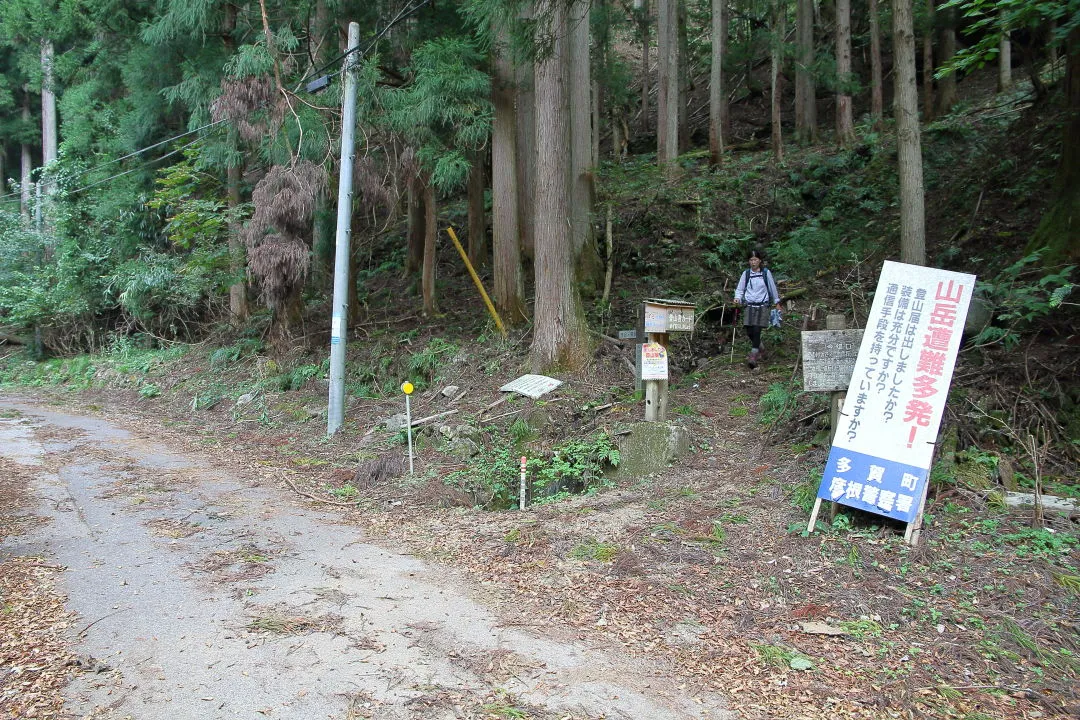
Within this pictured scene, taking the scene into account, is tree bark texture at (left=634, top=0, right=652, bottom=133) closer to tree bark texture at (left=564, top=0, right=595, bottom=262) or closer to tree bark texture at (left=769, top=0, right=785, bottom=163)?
tree bark texture at (left=769, top=0, right=785, bottom=163)

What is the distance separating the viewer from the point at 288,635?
4.53m

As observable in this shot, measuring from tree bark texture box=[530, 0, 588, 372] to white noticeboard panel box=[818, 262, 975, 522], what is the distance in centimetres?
493

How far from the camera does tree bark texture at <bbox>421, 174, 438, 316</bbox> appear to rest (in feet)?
46.1

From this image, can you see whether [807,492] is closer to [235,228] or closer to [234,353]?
[235,228]

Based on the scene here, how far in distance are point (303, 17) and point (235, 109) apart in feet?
9.03

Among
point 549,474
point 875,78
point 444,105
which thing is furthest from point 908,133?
point 875,78

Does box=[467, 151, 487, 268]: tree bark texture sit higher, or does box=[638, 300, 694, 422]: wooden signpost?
box=[467, 151, 487, 268]: tree bark texture

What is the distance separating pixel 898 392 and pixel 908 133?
541 centimetres

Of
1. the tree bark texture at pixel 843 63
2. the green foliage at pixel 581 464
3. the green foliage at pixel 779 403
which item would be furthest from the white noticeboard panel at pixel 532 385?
the tree bark texture at pixel 843 63

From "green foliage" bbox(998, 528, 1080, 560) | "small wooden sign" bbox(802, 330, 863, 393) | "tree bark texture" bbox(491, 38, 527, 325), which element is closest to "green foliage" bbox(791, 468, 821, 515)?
"small wooden sign" bbox(802, 330, 863, 393)

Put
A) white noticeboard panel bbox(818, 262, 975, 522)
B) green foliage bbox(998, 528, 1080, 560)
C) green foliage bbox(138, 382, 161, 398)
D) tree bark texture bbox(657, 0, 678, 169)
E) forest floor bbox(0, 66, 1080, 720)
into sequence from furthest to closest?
1. tree bark texture bbox(657, 0, 678, 169)
2. green foliage bbox(138, 382, 161, 398)
3. white noticeboard panel bbox(818, 262, 975, 522)
4. green foliage bbox(998, 528, 1080, 560)
5. forest floor bbox(0, 66, 1080, 720)

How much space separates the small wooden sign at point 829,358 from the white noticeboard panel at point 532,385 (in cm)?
430

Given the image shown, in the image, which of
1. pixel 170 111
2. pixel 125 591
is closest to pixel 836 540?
pixel 125 591

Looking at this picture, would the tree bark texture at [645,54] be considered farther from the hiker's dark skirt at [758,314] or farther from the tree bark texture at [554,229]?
the hiker's dark skirt at [758,314]
